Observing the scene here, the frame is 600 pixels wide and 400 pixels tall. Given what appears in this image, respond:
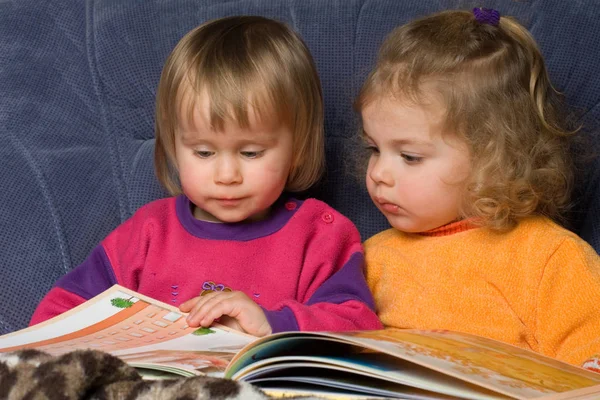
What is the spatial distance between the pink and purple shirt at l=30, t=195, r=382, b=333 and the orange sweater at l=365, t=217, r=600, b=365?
0.26ft

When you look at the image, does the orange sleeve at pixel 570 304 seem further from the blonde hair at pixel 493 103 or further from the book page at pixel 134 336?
the book page at pixel 134 336

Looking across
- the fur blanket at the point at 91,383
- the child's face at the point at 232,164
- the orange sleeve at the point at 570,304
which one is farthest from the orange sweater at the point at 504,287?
the fur blanket at the point at 91,383

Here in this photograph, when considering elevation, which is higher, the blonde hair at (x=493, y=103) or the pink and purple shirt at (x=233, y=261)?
the blonde hair at (x=493, y=103)

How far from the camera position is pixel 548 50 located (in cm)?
175

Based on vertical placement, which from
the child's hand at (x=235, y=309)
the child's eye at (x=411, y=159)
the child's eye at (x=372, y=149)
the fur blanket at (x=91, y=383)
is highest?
the fur blanket at (x=91, y=383)

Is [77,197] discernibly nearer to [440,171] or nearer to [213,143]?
[213,143]

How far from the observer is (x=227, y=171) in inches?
60.0

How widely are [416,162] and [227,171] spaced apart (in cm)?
32

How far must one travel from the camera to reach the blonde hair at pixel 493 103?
1519 millimetres

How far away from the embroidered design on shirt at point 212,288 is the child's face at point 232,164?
0.12 metres

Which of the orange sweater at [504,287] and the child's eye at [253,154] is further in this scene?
the child's eye at [253,154]

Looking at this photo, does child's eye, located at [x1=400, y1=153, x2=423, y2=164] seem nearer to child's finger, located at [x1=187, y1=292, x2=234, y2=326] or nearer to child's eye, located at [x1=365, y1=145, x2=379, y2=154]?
child's eye, located at [x1=365, y1=145, x2=379, y2=154]

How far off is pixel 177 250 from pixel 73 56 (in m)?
0.55

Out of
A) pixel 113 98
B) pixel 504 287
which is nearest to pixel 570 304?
pixel 504 287
